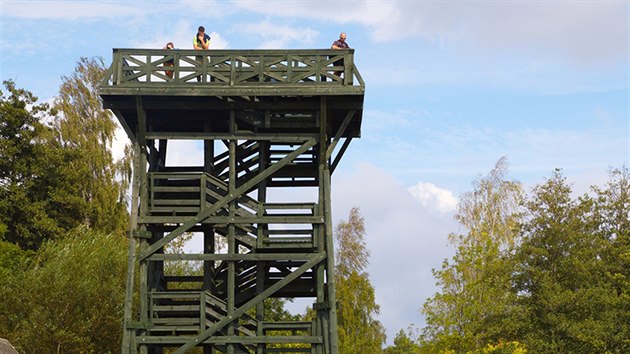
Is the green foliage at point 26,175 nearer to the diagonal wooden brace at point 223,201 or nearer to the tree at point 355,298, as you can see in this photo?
the tree at point 355,298

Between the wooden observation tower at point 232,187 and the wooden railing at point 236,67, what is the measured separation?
0.03 m

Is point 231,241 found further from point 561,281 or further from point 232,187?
point 561,281

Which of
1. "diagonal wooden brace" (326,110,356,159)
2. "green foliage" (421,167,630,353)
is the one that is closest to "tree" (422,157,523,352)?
"green foliage" (421,167,630,353)

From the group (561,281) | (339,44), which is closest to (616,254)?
(561,281)

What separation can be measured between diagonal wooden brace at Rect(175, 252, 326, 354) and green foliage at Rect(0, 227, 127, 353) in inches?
628

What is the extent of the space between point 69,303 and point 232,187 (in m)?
17.7

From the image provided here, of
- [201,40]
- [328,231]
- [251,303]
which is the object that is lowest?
[251,303]

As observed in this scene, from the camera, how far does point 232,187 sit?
2627cm

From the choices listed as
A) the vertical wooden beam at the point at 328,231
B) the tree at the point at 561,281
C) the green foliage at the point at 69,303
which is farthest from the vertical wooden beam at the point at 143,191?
the tree at the point at 561,281

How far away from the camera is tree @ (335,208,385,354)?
53062mm

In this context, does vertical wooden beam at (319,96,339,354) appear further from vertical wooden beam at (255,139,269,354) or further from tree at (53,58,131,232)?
tree at (53,58,131,232)

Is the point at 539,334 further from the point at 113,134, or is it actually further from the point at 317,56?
the point at 113,134

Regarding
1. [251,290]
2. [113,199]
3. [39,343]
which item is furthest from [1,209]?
[251,290]

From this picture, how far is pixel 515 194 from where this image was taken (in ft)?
183
